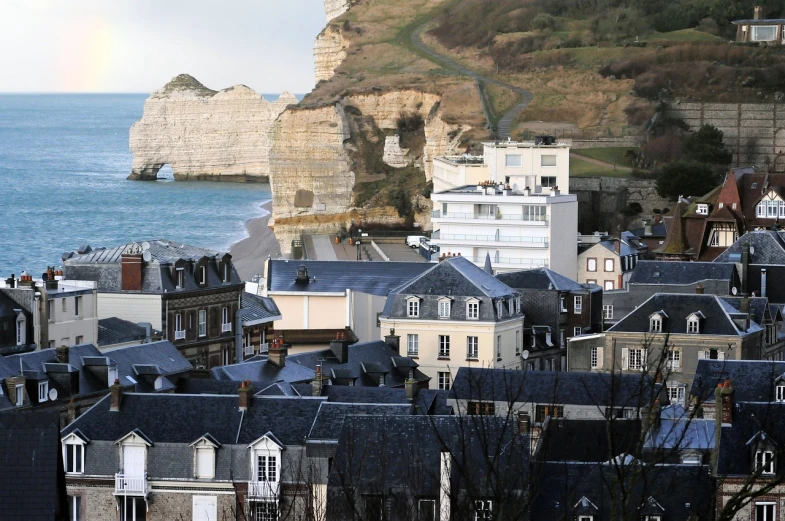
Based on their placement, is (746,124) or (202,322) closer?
(202,322)

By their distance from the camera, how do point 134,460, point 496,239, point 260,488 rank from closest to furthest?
1. point 260,488
2. point 134,460
3. point 496,239

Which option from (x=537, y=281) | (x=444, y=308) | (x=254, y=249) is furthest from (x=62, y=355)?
(x=254, y=249)

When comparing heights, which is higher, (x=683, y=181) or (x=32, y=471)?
(x=683, y=181)

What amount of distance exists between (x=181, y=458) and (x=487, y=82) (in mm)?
91463

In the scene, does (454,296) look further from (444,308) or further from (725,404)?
(725,404)

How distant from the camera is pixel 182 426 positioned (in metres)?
35.9

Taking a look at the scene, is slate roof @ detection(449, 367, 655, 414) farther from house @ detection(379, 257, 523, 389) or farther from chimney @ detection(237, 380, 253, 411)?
house @ detection(379, 257, 523, 389)

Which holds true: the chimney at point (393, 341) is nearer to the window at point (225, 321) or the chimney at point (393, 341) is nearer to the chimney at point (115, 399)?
the window at point (225, 321)

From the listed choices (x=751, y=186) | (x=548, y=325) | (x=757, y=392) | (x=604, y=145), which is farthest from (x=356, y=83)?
(x=757, y=392)

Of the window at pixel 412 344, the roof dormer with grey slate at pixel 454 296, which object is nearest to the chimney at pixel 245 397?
the window at pixel 412 344

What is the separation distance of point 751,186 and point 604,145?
A: 25.0 m

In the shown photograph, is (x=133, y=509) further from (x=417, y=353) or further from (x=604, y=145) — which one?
(x=604, y=145)

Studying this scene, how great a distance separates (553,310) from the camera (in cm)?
5903

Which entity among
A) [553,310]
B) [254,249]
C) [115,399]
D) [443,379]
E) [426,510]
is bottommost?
[443,379]
